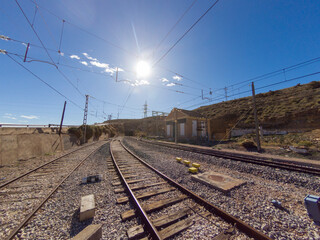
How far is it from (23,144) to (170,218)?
1551 centimetres

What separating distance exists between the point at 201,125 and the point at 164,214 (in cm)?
2930

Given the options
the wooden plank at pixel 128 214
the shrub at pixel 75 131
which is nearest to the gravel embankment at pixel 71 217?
the wooden plank at pixel 128 214

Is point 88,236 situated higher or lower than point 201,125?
lower

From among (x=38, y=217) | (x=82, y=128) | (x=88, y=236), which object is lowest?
(x=38, y=217)

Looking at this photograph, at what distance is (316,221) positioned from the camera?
2998 millimetres

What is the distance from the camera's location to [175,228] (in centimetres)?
280

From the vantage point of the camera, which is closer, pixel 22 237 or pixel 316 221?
pixel 22 237

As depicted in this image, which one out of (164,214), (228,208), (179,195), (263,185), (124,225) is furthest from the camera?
(263,185)

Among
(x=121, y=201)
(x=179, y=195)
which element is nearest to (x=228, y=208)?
(x=179, y=195)

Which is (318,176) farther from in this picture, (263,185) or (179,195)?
(179,195)

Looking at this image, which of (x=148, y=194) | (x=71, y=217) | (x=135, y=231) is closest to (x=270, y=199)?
(x=148, y=194)

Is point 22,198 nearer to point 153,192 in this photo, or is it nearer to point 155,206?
point 153,192

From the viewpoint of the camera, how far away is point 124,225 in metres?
2.96

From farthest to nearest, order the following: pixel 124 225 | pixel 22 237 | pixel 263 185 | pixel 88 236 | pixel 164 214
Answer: pixel 263 185 → pixel 164 214 → pixel 124 225 → pixel 22 237 → pixel 88 236
